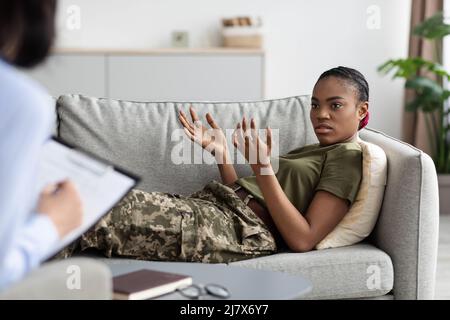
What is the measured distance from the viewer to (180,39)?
17.6ft

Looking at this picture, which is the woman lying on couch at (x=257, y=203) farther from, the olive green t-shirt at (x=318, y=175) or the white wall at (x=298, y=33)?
the white wall at (x=298, y=33)

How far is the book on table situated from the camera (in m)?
1.81

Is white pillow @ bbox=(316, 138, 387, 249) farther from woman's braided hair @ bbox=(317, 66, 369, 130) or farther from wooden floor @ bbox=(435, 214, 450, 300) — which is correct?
wooden floor @ bbox=(435, 214, 450, 300)

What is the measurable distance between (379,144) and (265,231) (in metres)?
0.53

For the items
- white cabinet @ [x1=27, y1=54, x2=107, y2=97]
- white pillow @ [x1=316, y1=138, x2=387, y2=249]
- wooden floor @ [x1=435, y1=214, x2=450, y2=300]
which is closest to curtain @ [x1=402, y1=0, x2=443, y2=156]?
wooden floor @ [x1=435, y1=214, x2=450, y2=300]

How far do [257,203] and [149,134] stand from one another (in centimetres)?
47

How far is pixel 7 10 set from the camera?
1.12 metres

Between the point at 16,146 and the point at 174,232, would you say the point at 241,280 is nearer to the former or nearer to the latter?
the point at 174,232

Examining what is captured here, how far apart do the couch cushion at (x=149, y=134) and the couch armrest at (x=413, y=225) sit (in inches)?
20.7

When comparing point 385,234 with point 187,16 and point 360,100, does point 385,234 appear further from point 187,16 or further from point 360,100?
point 187,16

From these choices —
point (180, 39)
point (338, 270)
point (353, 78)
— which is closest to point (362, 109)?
point (353, 78)

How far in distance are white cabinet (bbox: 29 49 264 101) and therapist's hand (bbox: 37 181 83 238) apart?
3.72 metres

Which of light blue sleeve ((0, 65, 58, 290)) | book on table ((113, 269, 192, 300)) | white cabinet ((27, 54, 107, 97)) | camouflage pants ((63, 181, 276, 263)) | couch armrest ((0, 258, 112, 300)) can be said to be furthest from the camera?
white cabinet ((27, 54, 107, 97))

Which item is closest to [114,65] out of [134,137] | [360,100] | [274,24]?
[274,24]
